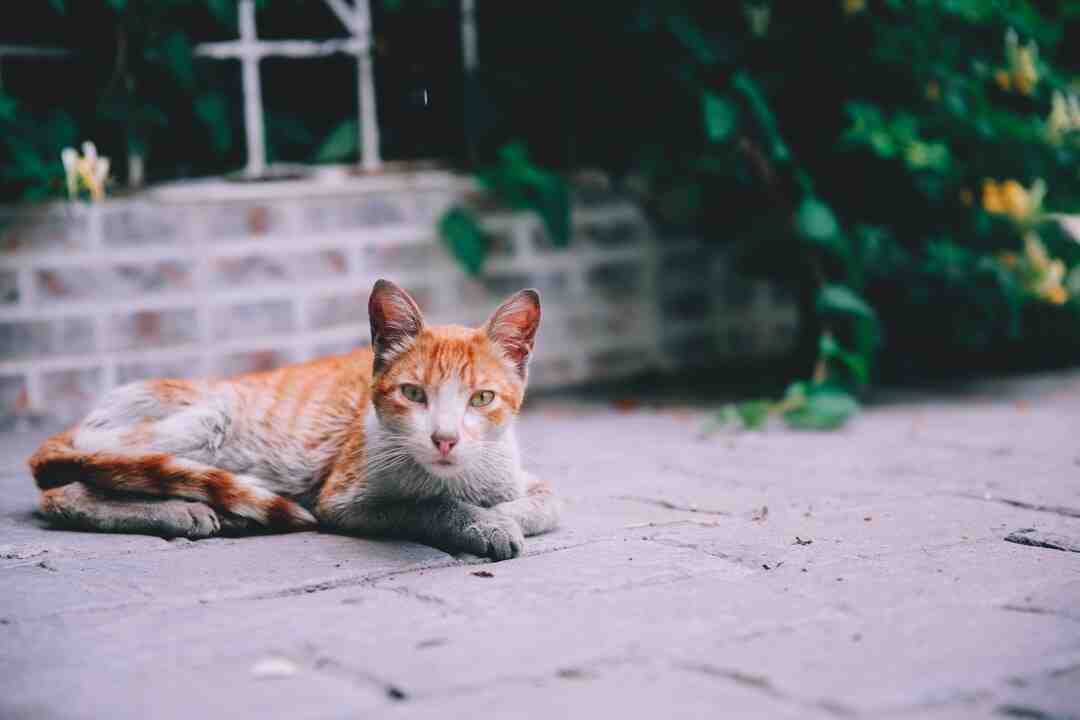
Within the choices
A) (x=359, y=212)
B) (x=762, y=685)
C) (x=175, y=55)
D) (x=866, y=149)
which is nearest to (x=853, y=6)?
(x=866, y=149)

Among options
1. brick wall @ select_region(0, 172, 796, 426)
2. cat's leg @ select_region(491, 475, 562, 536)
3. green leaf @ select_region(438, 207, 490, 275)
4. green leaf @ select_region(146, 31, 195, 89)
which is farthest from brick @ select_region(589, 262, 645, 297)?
cat's leg @ select_region(491, 475, 562, 536)

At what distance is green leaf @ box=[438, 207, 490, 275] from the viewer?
5.61 meters

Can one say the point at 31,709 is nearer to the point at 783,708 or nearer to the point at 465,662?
the point at 465,662

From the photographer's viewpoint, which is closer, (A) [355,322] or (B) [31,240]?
(B) [31,240]

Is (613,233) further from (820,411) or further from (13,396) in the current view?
(13,396)

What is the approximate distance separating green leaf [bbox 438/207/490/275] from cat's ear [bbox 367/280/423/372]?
2.49 meters

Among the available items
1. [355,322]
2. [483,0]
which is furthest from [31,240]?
[483,0]

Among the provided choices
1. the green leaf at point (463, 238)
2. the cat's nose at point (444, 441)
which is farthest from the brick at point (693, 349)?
the cat's nose at point (444, 441)

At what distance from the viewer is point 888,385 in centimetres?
623

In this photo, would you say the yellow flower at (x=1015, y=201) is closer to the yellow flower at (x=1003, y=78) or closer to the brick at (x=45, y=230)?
the yellow flower at (x=1003, y=78)

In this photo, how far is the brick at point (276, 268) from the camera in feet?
17.3

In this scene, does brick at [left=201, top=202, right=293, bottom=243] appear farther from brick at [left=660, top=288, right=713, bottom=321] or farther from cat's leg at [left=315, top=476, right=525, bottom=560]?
cat's leg at [left=315, top=476, right=525, bottom=560]

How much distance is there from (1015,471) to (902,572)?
1.48 metres

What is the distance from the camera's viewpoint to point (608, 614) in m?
2.48
